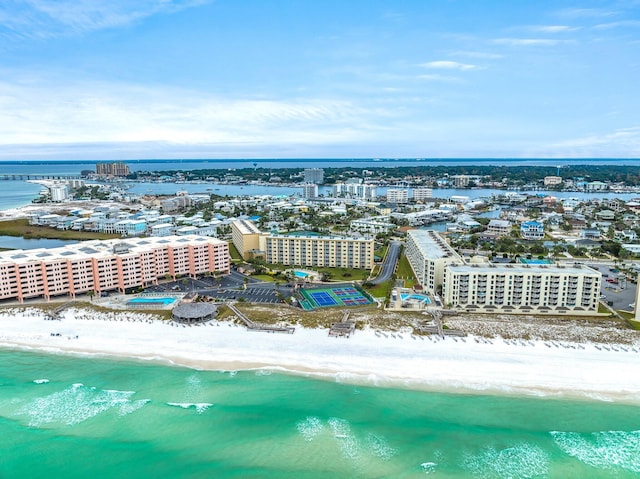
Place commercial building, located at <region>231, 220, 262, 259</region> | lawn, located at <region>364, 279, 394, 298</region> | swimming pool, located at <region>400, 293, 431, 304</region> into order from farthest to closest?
commercial building, located at <region>231, 220, 262, 259</region>, lawn, located at <region>364, 279, 394, 298</region>, swimming pool, located at <region>400, 293, 431, 304</region>

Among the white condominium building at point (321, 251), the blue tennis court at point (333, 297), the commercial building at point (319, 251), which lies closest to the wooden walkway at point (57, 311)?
the blue tennis court at point (333, 297)

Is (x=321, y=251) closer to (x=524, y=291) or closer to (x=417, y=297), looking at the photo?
(x=417, y=297)

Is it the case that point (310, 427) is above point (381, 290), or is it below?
below

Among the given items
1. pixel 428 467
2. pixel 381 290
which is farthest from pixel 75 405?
pixel 381 290

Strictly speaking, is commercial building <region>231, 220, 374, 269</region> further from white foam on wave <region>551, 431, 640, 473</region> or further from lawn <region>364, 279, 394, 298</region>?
white foam on wave <region>551, 431, 640, 473</region>

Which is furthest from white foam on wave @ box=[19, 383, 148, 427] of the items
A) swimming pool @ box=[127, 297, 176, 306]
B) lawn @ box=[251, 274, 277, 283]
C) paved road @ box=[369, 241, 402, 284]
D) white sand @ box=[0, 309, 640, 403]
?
paved road @ box=[369, 241, 402, 284]

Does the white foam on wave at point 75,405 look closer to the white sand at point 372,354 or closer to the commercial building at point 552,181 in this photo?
the white sand at point 372,354
